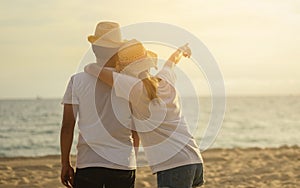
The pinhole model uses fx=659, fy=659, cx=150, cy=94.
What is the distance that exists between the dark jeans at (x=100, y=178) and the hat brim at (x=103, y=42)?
741 millimetres

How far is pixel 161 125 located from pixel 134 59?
0.42 metres

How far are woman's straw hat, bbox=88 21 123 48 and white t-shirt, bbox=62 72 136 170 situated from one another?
21 centimetres

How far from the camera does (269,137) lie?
94.2 feet

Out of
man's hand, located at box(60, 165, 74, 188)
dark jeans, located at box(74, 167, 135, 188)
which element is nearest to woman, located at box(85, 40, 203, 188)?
dark jeans, located at box(74, 167, 135, 188)

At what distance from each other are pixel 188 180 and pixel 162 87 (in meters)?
0.55

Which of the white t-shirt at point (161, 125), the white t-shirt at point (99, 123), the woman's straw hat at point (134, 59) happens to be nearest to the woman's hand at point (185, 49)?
the woman's straw hat at point (134, 59)

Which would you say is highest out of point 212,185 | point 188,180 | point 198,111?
point 198,111

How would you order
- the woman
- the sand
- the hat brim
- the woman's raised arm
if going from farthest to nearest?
the sand < the woman's raised arm < the hat brim < the woman

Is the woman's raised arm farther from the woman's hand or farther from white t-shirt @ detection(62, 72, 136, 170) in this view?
white t-shirt @ detection(62, 72, 136, 170)

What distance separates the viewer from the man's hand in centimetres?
403

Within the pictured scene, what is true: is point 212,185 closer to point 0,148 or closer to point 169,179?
point 169,179

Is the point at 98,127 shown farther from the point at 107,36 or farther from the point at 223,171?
the point at 223,171

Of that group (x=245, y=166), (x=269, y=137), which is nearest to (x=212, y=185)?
(x=245, y=166)

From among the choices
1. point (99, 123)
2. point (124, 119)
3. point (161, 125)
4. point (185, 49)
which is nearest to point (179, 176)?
point (161, 125)
